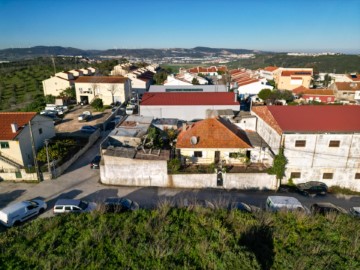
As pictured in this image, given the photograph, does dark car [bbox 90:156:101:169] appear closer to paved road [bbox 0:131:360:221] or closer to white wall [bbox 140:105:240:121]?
paved road [bbox 0:131:360:221]

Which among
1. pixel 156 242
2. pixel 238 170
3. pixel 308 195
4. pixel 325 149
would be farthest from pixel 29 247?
pixel 325 149

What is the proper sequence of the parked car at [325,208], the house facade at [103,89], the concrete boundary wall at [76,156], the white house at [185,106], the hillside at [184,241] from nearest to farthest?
the hillside at [184,241] < the parked car at [325,208] < the concrete boundary wall at [76,156] < the white house at [185,106] < the house facade at [103,89]

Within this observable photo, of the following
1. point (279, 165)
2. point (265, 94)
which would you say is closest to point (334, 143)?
point (279, 165)

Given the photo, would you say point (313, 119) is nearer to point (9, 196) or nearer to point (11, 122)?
point (9, 196)

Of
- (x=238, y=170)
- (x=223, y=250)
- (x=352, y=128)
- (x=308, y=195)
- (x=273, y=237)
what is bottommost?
(x=308, y=195)

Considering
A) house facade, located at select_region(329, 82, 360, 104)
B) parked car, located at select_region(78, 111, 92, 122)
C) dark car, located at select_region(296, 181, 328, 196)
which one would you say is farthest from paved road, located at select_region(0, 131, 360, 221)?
house facade, located at select_region(329, 82, 360, 104)

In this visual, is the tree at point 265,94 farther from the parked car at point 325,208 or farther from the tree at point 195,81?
the parked car at point 325,208

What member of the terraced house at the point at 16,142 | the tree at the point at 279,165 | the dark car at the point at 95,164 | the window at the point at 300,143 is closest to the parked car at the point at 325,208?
the tree at the point at 279,165

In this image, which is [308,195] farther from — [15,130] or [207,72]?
[207,72]
